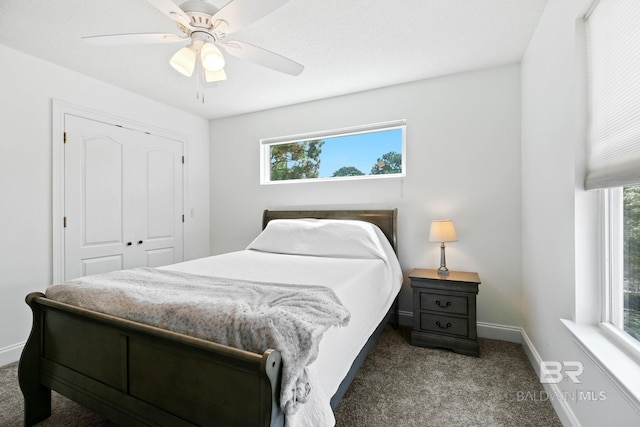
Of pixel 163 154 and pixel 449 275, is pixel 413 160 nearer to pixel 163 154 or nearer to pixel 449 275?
pixel 449 275

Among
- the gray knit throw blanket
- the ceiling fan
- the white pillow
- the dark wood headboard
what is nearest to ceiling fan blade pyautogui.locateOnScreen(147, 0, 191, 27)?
the ceiling fan

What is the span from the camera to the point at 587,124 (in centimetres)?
143

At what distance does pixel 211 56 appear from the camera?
1628mm

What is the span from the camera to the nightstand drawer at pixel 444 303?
2355 mm

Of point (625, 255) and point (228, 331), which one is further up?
point (625, 255)

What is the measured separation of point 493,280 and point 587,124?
64.0 inches

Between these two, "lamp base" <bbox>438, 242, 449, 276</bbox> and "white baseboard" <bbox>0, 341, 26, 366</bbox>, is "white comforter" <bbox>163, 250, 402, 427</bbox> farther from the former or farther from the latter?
"white baseboard" <bbox>0, 341, 26, 366</bbox>

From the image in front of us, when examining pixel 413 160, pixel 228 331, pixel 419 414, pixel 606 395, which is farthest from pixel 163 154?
pixel 606 395

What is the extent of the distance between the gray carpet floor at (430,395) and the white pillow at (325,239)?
86 centimetres

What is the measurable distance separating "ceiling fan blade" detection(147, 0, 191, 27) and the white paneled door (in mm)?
1959

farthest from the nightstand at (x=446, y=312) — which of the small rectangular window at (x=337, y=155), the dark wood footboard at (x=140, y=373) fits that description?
the dark wood footboard at (x=140, y=373)

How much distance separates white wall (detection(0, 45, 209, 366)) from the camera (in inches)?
90.1

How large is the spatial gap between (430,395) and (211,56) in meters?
2.39

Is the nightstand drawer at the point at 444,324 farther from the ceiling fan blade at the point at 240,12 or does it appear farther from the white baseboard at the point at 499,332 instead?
the ceiling fan blade at the point at 240,12
